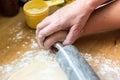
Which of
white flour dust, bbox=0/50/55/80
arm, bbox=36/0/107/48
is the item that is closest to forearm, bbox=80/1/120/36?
arm, bbox=36/0/107/48

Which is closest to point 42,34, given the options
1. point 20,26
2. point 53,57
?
point 53,57

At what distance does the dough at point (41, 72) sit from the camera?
2.57 feet

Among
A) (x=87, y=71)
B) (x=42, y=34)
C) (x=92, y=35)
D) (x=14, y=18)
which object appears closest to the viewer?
(x=87, y=71)

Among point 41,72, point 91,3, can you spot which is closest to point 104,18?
point 91,3

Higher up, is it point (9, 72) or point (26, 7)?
point (26, 7)

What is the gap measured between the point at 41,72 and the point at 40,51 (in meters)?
0.11

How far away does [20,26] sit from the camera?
39.8 inches

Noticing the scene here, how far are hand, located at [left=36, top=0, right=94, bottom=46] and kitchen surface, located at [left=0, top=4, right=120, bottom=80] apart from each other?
7cm

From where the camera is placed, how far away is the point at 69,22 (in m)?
0.84

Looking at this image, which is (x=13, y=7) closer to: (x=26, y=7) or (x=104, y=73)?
(x=26, y=7)

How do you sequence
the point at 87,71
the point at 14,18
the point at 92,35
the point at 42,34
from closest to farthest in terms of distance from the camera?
1. the point at 87,71
2. the point at 42,34
3. the point at 92,35
4. the point at 14,18

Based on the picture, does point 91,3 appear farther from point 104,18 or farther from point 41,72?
point 41,72

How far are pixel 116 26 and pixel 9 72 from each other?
16.6 inches

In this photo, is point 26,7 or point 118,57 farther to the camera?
point 26,7
